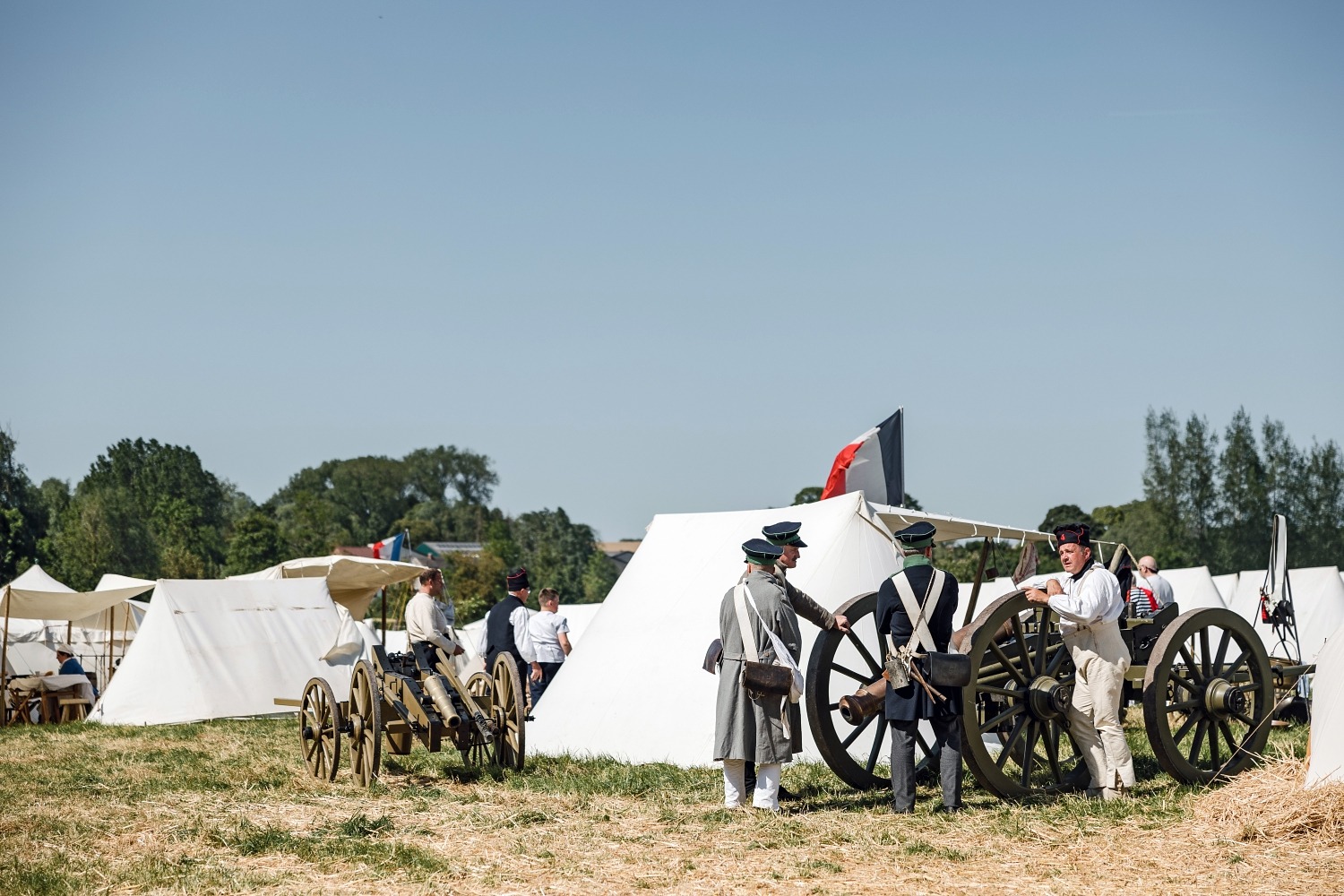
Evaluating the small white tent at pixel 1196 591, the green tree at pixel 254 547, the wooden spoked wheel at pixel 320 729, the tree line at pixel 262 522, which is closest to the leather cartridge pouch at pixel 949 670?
the wooden spoked wheel at pixel 320 729

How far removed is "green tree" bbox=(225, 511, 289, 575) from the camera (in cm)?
5253

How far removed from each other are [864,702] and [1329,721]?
2.07 m

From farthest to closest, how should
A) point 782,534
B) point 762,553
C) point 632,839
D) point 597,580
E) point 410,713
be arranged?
1. point 597,580
2. point 410,713
3. point 782,534
4. point 762,553
5. point 632,839

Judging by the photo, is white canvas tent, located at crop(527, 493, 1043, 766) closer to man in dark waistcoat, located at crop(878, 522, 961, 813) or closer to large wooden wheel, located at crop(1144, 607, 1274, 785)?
man in dark waistcoat, located at crop(878, 522, 961, 813)

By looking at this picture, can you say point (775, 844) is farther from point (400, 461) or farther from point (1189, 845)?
point (400, 461)

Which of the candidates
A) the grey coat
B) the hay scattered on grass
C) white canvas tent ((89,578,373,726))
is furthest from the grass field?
white canvas tent ((89,578,373,726))

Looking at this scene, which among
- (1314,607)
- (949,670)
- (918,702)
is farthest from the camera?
(1314,607)

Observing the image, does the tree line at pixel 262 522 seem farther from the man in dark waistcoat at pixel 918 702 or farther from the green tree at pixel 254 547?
the man in dark waistcoat at pixel 918 702

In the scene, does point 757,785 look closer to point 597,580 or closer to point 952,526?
point 952,526

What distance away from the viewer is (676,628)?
29.6 feet

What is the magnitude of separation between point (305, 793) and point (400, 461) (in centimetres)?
9516

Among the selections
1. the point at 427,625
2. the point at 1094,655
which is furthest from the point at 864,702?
the point at 427,625

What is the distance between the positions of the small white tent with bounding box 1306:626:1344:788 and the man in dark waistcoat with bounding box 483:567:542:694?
20.5 ft

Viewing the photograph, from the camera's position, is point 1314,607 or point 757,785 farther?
point 1314,607
